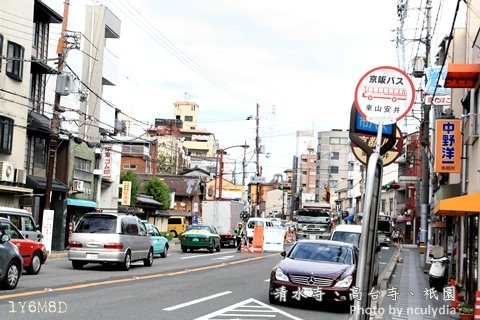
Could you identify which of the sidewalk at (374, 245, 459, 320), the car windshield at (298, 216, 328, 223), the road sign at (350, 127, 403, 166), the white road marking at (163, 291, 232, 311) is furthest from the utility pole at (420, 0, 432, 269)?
the car windshield at (298, 216, 328, 223)

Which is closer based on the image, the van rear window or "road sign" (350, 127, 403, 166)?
"road sign" (350, 127, 403, 166)

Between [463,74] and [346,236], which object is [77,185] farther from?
[463,74]

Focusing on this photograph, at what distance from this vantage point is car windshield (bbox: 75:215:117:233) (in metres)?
22.8

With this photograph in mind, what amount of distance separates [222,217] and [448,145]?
30.1 m

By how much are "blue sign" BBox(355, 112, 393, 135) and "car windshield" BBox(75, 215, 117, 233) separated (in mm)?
17380

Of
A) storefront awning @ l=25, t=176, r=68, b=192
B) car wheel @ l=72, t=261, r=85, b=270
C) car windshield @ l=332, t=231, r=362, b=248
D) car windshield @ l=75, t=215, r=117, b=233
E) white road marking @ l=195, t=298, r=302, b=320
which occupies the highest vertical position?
storefront awning @ l=25, t=176, r=68, b=192

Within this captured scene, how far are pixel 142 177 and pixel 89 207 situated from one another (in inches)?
1233

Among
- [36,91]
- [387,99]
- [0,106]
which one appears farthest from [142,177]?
[387,99]

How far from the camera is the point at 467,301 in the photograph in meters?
15.8

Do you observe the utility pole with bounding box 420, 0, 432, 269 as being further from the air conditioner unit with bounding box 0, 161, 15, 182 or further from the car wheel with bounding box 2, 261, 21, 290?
the air conditioner unit with bounding box 0, 161, 15, 182

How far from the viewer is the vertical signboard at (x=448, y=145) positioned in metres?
20.1

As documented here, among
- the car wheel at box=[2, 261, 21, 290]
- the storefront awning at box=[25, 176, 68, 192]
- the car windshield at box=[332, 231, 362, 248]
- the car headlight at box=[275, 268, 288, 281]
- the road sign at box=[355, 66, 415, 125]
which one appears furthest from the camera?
the storefront awning at box=[25, 176, 68, 192]

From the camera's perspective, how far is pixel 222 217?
48.9 metres

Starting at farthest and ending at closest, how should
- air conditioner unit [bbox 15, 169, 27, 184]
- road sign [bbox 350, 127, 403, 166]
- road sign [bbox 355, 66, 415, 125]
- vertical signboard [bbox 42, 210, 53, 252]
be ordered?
1. air conditioner unit [bbox 15, 169, 27, 184]
2. vertical signboard [bbox 42, 210, 53, 252]
3. road sign [bbox 350, 127, 403, 166]
4. road sign [bbox 355, 66, 415, 125]
